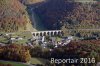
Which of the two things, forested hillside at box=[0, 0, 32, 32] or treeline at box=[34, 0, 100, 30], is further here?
treeline at box=[34, 0, 100, 30]

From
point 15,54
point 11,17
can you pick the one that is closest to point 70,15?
point 11,17

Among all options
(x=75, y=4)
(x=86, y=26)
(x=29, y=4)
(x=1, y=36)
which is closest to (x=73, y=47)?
(x=1, y=36)

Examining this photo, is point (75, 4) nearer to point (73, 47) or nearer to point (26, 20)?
point (26, 20)

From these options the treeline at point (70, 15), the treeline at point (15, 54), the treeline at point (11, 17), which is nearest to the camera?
the treeline at point (15, 54)

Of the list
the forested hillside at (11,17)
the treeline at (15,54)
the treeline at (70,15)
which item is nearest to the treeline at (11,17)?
the forested hillside at (11,17)

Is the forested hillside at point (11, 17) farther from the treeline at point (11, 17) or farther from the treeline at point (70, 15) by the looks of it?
the treeline at point (70, 15)

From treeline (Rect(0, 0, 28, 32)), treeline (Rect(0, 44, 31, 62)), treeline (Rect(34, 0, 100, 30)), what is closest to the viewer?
treeline (Rect(0, 44, 31, 62))

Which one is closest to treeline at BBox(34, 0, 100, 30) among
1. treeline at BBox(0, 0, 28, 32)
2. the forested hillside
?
the forested hillside

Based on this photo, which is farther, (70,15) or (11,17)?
(70,15)

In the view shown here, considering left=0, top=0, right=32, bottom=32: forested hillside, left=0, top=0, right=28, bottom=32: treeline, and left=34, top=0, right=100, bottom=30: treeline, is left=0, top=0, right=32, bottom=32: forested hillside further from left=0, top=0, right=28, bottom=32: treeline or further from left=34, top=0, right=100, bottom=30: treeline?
left=34, top=0, right=100, bottom=30: treeline

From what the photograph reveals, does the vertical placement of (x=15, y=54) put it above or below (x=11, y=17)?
below

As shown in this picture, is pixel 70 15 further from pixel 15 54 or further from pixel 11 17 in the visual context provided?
pixel 15 54
